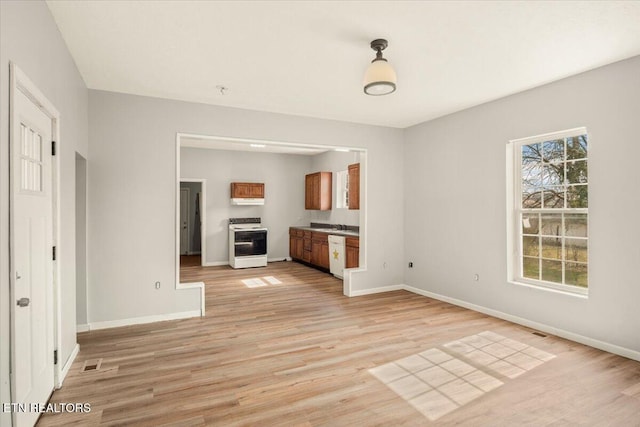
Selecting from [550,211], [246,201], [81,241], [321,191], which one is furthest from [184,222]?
[550,211]

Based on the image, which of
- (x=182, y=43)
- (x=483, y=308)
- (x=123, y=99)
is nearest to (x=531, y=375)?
(x=483, y=308)

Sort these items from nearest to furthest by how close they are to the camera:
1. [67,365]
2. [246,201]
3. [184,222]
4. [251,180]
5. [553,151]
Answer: [67,365] → [553,151] → [246,201] → [251,180] → [184,222]

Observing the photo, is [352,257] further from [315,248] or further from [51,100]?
[51,100]

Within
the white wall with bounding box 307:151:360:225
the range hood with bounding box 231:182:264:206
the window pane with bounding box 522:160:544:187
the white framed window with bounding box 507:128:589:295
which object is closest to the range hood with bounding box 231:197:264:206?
the range hood with bounding box 231:182:264:206

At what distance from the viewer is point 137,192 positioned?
440cm

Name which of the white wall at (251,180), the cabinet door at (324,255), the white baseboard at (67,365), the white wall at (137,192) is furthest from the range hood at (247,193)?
the white baseboard at (67,365)

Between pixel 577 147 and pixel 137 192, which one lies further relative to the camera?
pixel 137 192

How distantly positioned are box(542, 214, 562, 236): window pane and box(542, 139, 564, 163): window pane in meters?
0.66

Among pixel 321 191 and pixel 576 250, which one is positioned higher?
pixel 321 191

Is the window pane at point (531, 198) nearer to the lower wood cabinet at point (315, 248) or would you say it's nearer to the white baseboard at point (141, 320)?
the lower wood cabinet at point (315, 248)

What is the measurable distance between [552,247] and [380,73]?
9.79 ft

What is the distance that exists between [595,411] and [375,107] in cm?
404

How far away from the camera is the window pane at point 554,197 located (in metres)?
4.03

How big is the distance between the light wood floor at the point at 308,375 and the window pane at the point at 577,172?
176cm
